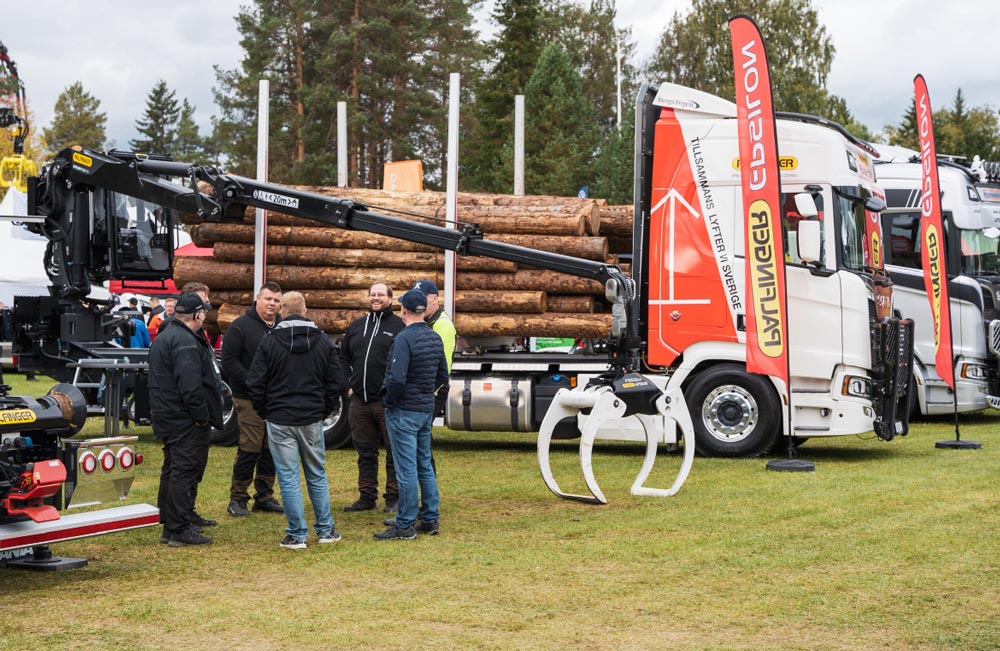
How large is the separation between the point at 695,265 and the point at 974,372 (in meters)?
6.65

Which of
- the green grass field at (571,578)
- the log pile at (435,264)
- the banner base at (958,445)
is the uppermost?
the log pile at (435,264)

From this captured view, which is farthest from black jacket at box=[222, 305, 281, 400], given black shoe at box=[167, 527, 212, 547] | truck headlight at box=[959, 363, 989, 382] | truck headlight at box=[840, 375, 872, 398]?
truck headlight at box=[959, 363, 989, 382]

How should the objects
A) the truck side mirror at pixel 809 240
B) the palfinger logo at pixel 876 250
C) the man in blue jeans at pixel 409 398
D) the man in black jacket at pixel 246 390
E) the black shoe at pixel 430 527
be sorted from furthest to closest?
the palfinger logo at pixel 876 250, the truck side mirror at pixel 809 240, the man in black jacket at pixel 246 390, the black shoe at pixel 430 527, the man in blue jeans at pixel 409 398

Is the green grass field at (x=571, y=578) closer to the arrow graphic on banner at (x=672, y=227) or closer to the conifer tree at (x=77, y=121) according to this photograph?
the arrow graphic on banner at (x=672, y=227)

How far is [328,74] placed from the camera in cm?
4403

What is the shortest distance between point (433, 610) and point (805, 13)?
57.4 meters

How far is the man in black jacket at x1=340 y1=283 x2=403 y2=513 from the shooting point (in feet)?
33.0

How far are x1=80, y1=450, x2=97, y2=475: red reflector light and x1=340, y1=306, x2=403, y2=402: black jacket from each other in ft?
9.83

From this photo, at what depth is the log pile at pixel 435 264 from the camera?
14.2 metres

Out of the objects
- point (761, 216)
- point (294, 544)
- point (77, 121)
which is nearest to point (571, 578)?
point (294, 544)

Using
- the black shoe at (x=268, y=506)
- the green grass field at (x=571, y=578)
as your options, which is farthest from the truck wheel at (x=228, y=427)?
the black shoe at (x=268, y=506)

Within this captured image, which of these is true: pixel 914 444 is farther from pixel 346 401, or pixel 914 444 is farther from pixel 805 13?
pixel 805 13

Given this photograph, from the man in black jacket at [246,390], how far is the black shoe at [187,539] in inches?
45.2

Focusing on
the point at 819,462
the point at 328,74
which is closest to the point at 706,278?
the point at 819,462
